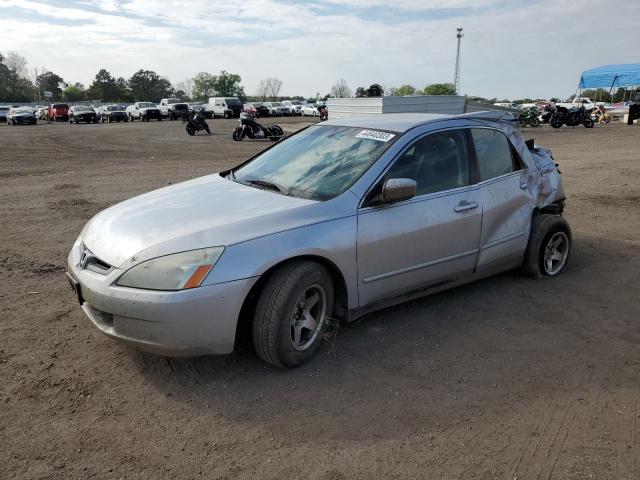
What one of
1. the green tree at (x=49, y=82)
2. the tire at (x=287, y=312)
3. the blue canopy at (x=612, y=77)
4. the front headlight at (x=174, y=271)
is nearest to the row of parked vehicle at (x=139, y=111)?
the blue canopy at (x=612, y=77)

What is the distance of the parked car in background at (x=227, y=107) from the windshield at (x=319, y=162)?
43.5m

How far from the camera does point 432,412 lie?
311cm

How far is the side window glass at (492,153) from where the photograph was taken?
461 cm

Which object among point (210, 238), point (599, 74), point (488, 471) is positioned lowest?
point (488, 471)

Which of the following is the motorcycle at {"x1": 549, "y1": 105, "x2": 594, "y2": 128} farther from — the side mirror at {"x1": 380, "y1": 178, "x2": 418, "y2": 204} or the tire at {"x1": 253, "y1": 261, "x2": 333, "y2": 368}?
the tire at {"x1": 253, "y1": 261, "x2": 333, "y2": 368}

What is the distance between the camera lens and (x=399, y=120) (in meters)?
4.55

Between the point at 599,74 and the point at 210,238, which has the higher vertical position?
the point at 599,74

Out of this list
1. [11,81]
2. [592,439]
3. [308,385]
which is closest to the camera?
[592,439]

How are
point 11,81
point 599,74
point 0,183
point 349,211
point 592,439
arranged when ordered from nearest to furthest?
point 592,439, point 349,211, point 0,183, point 599,74, point 11,81

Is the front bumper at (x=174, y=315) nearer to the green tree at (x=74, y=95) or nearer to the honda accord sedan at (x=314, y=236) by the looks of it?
the honda accord sedan at (x=314, y=236)

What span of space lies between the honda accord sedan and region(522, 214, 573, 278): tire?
0.05 ft

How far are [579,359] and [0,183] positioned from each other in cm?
1107

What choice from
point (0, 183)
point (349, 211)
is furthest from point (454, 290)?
point (0, 183)

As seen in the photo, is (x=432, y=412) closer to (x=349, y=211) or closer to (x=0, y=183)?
(x=349, y=211)
